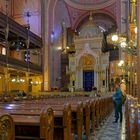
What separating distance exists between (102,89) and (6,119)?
1081 inches

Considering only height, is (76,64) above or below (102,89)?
above

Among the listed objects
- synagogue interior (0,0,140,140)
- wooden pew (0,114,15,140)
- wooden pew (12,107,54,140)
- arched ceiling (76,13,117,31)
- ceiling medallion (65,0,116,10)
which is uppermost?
ceiling medallion (65,0,116,10)

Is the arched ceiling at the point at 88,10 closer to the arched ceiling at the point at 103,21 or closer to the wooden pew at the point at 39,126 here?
the arched ceiling at the point at 103,21

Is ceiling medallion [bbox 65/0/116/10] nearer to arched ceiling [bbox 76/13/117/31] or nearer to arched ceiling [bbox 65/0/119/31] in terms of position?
arched ceiling [bbox 65/0/119/31]

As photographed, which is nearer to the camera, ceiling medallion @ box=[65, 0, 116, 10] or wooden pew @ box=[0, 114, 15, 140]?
wooden pew @ box=[0, 114, 15, 140]

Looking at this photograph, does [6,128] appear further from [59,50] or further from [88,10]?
[88,10]

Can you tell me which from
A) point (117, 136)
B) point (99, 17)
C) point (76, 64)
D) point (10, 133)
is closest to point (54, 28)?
point (76, 64)

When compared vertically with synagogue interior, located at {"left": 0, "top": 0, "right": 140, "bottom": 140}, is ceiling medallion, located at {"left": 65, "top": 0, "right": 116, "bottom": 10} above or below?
above

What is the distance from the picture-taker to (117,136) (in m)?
6.69

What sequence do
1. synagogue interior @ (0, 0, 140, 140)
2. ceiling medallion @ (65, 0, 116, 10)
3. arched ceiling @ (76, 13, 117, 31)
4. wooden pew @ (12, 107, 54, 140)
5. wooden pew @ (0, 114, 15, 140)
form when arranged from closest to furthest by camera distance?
wooden pew @ (0, 114, 15, 140) < wooden pew @ (12, 107, 54, 140) < synagogue interior @ (0, 0, 140, 140) < ceiling medallion @ (65, 0, 116, 10) < arched ceiling @ (76, 13, 117, 31)

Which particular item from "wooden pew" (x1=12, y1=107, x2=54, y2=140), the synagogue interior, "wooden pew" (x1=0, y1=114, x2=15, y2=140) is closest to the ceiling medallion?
the synagogue interior

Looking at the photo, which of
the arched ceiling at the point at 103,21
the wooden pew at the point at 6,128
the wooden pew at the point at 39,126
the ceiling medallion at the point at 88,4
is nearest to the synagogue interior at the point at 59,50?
the ceiling medallion at the point at 88,4

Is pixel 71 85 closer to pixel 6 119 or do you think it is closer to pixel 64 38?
pixel 64 38

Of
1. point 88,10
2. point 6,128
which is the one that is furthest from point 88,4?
point 6,128
